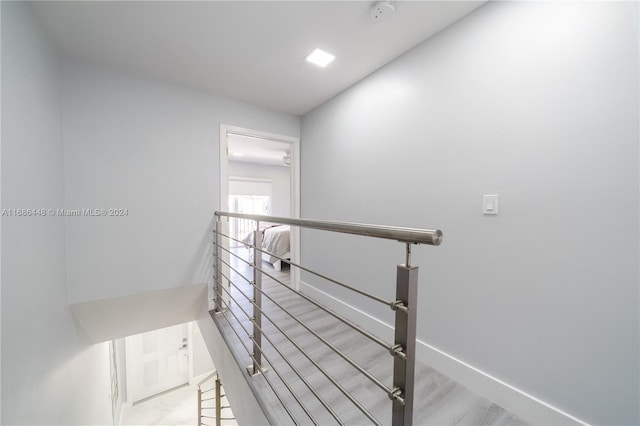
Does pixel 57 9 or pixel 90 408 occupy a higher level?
pixel 57 9

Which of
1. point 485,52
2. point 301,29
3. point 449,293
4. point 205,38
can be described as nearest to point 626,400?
point 449,293

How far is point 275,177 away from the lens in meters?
6.35

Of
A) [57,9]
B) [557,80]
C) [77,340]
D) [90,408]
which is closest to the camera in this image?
[557,80]

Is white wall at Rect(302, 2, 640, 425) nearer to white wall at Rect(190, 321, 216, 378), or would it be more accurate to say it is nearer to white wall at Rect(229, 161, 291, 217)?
white wall at Rect(190, 321, 216, 378)

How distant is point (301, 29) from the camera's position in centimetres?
146

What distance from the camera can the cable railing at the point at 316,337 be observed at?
60 centimetres

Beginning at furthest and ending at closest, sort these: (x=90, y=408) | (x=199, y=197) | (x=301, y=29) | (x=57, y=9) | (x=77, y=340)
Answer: (x=199, y=197)
(x=90, y=408)
(x=77, y=340)
(x=301, y=29)
(x=57, y=9)

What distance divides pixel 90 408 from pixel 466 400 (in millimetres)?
2898

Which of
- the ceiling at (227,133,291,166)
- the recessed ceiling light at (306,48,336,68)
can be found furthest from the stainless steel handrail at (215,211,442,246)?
the ceiling at (227,133,291,166)

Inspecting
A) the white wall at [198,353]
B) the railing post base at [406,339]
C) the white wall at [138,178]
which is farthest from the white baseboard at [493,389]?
the white wall at [198,353]

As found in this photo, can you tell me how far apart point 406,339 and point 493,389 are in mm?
1219

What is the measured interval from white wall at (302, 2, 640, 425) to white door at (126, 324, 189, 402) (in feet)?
14.7

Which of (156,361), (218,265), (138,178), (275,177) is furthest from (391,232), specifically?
(275,177)

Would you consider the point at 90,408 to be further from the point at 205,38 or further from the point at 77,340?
the point at 205,38
